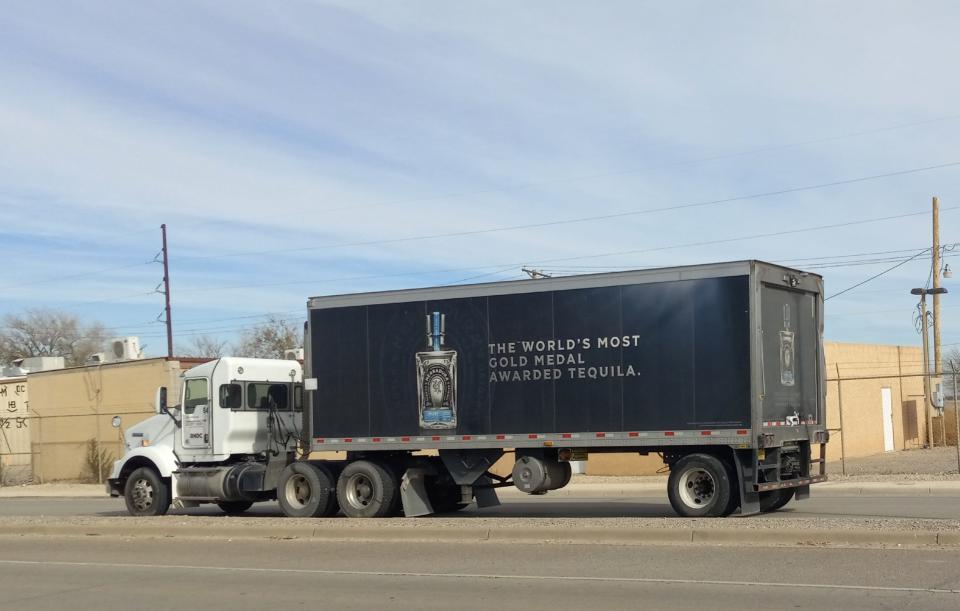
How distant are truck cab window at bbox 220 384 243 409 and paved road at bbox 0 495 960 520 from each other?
2392mm

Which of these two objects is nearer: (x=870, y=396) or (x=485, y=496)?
(x=485, y=496)

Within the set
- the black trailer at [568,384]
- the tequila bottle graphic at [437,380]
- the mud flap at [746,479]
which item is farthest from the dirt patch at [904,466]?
the tequila bottle graphic at [437,380]

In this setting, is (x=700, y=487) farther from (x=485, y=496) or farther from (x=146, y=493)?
(x=146, y=493)

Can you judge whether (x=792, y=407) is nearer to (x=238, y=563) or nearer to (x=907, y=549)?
(x=907, y=549)

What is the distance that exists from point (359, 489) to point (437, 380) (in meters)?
2.32

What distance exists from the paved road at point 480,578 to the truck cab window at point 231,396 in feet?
17.2

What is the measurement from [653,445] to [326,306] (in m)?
6.03

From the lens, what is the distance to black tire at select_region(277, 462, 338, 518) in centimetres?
1833

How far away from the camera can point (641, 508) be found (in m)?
19.0

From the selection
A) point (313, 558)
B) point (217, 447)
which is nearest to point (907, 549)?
point (313, 558)

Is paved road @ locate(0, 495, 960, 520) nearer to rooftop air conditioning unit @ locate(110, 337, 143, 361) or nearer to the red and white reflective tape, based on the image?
the red and white reflective tape

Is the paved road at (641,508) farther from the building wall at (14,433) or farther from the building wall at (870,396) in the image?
the building wall at (14,433)

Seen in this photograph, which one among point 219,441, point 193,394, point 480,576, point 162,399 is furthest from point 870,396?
point 480,576

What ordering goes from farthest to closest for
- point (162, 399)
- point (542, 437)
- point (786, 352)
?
point (162, 399), point (542, 437), point (786, 352)
